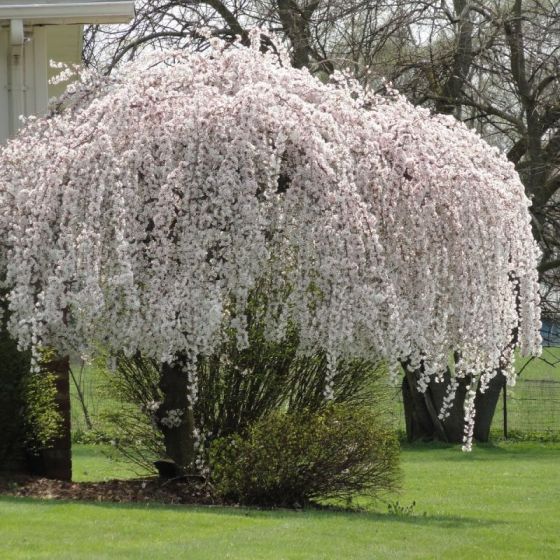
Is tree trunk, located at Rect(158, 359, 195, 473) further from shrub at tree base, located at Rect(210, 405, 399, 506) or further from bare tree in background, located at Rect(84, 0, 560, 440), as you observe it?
bare tree in background, located at Rect(84, 0, 560, 440)

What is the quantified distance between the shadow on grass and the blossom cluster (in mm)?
1155

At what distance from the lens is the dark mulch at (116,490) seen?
9945 millimetres

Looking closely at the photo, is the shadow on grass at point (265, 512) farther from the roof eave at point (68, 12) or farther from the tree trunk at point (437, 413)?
the tree trunk at point (437, 413)

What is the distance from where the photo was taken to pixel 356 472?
9.96 meters

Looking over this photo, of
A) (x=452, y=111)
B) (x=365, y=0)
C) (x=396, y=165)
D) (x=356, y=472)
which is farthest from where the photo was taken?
(x=452, y=111)

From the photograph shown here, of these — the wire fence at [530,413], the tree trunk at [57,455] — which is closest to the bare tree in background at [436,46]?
the wire fence at [530,413]

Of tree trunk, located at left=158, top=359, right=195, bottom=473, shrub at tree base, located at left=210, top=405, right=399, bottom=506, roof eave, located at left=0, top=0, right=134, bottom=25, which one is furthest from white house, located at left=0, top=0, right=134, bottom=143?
shrub at tree base, located at left=210, top=405, right=399, bottom=506

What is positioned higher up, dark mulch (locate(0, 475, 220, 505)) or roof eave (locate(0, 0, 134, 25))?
roof eave (locate(0, 0, 134, 25))

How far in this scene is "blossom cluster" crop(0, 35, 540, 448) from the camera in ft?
27.9

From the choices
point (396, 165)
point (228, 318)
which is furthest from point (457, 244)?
point (228, 318)

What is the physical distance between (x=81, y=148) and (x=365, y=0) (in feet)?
27.4

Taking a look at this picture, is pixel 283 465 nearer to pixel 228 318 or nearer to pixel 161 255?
pixel 228 318

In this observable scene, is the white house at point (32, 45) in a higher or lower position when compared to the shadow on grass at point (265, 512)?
higher

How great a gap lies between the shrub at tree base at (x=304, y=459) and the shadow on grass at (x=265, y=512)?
205 millimetres
